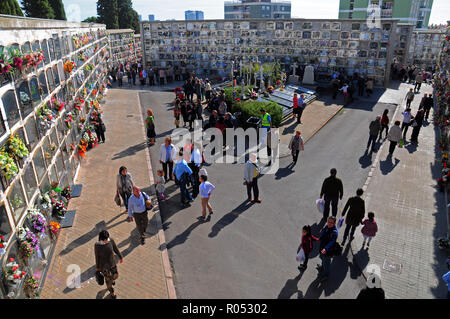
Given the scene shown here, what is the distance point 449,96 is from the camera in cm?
1658

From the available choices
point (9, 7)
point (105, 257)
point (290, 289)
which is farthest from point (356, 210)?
point (9, 7)

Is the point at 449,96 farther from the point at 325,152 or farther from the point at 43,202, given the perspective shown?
the point at 43,202

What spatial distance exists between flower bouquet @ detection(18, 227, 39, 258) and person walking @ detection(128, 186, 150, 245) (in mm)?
2320

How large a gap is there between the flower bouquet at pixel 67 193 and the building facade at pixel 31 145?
0.72 feet

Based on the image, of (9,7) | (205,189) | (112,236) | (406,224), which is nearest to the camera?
(112,236)

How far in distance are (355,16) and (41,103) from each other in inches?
3061

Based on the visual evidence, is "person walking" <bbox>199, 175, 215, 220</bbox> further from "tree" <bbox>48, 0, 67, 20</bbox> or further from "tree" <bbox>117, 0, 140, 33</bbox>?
"tree" <bbox>117, 0, 140, 33</bbox>

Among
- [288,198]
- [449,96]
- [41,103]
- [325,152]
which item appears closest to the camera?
[41,103]

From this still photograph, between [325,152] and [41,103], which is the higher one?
[41,103]

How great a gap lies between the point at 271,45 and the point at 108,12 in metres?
37.3

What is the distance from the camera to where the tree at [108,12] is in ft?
182

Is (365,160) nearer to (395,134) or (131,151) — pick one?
(395,134)

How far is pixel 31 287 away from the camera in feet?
22.0

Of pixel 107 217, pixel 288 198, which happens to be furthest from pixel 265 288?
pixel 107 217
